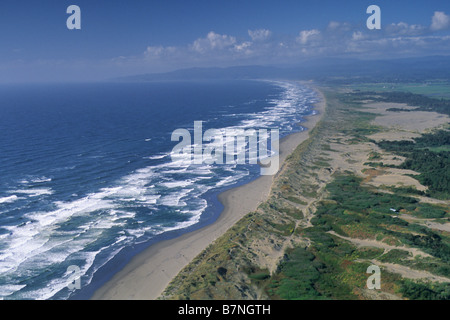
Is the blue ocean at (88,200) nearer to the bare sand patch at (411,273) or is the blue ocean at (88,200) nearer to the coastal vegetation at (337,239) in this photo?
the coastal vegetation at (337,239)

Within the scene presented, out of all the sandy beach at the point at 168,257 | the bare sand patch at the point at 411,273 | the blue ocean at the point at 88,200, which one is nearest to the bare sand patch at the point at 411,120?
the blue ocean at the point at 88,200

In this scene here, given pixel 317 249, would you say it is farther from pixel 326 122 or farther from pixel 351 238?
pixel 326 122

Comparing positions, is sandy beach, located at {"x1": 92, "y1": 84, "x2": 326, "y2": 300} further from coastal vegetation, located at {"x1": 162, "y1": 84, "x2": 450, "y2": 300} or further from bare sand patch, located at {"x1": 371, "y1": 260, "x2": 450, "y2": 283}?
bare sand patch, located at {"x1": 371, "y1": 260, "x2": 450, "y2": 283}

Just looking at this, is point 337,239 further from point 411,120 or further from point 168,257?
point 411,120

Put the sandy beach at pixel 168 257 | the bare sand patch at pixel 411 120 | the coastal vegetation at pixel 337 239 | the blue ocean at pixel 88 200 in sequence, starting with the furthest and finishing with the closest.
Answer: the bare sand patch at pixel 411 120 → the blue ocean at pixel 88 200 → the sandy beach at pixel 168 257 → the coastal vegetation at pixel 337 239

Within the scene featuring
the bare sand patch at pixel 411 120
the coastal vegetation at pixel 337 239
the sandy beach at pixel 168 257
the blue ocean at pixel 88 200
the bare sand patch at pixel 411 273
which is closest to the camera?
the coastal vegetation at pixel 337 239

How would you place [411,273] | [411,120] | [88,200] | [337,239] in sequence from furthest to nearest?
[411,120], [88,200], [337,239], [411,273]

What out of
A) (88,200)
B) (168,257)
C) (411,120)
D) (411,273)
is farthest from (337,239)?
(411,120)
